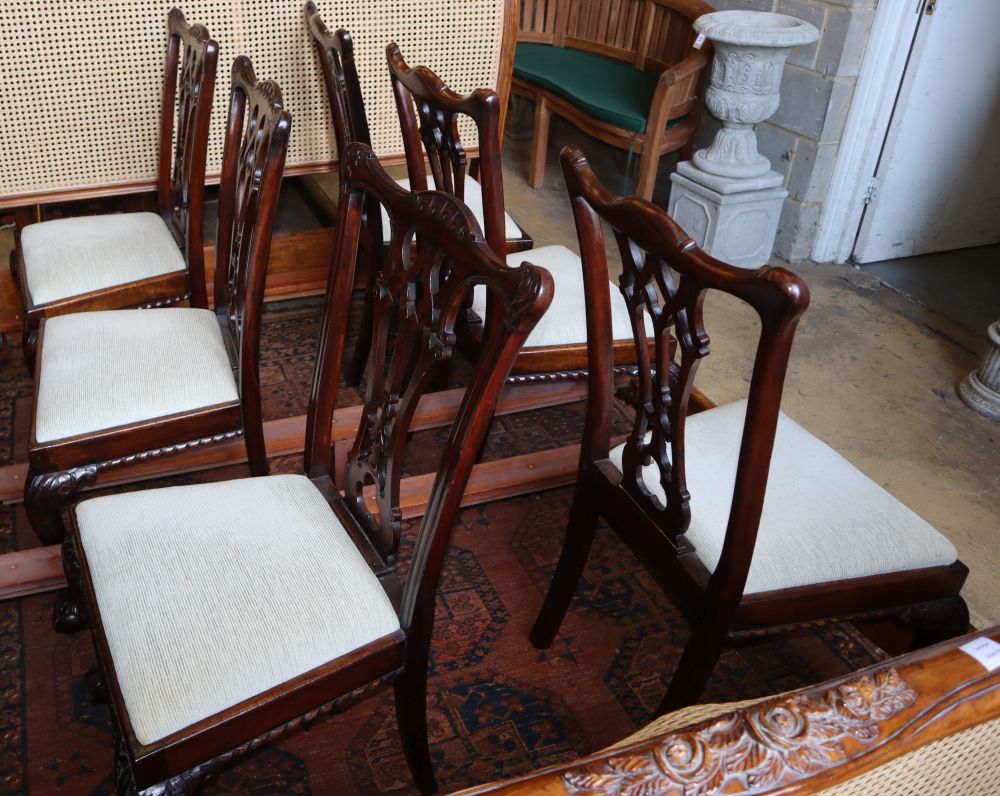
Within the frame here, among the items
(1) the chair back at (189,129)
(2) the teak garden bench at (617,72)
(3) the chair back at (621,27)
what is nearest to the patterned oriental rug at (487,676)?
(1) the chair back at (189,129)

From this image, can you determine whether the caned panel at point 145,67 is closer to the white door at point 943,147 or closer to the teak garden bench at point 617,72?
the teak garden bench at point 617,72

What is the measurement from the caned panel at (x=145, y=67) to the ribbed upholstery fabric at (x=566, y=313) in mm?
822

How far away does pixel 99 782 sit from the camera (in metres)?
1.48

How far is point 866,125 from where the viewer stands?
3400 mm

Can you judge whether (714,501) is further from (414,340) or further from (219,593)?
(219,593)

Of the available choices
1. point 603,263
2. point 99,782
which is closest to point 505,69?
point 603,263

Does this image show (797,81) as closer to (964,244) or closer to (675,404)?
(964,244)

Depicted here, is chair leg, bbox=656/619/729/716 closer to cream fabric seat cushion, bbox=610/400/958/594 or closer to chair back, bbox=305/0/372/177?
cream fabric seat cushion, bbox=610/400/958/594

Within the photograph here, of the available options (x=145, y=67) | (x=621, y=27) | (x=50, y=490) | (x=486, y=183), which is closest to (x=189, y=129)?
(x=145, y=67)

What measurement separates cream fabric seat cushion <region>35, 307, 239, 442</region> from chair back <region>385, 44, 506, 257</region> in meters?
0.54

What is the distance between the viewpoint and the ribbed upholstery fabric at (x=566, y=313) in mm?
1916

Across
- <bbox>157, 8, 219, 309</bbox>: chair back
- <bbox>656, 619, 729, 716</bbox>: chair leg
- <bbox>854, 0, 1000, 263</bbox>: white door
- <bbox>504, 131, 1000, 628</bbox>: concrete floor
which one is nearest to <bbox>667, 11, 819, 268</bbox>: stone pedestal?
<bbox>504, 131, 1000, 628</bbox>: concrete floor

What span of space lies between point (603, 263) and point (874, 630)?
100cm

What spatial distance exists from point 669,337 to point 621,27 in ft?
10.4
